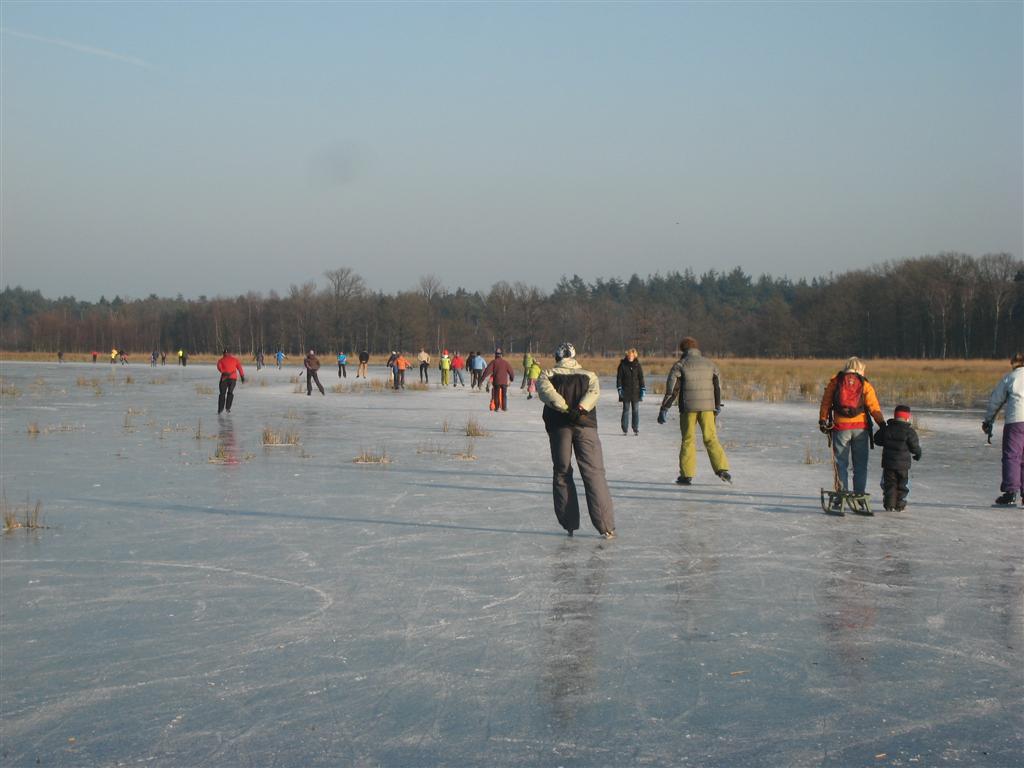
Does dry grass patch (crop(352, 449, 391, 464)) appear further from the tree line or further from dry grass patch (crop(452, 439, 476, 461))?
the tree line

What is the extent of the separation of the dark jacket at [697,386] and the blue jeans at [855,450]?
1592 millimetres

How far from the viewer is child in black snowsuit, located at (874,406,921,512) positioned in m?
10.1

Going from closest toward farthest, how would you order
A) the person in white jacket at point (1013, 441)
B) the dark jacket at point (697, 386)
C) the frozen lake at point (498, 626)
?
1. the frozen lake at point (498, 626)
2. the person in white jacket at point (1013, 441)
3. the dark jacket at point (697, 386)

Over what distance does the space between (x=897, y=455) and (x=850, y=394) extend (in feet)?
2.55

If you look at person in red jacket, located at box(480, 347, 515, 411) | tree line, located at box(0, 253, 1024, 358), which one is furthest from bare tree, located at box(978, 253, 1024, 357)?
person in red jacket, located at box(480, 347, 515, 411)

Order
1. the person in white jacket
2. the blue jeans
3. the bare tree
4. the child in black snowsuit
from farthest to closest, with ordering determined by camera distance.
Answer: the bare tree → the person in white jacket → the blue jeans → the child in black snowsuit

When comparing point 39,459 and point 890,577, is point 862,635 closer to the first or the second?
point 890,577

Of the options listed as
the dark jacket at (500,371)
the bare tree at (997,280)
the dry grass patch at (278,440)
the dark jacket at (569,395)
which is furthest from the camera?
the bare tree at (997,280)

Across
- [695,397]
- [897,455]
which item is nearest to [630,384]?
[695,397]

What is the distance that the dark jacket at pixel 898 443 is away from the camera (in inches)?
398

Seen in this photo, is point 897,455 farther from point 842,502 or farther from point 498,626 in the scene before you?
point 498,626

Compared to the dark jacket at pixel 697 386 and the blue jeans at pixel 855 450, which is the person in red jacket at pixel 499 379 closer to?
the dark jacket at pixel 697 386

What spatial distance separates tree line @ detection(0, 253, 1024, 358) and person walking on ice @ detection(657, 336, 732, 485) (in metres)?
79.5

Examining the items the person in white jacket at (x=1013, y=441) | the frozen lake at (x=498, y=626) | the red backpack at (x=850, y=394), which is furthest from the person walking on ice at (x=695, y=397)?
the person in white jacket at (x=1013, y=441)
